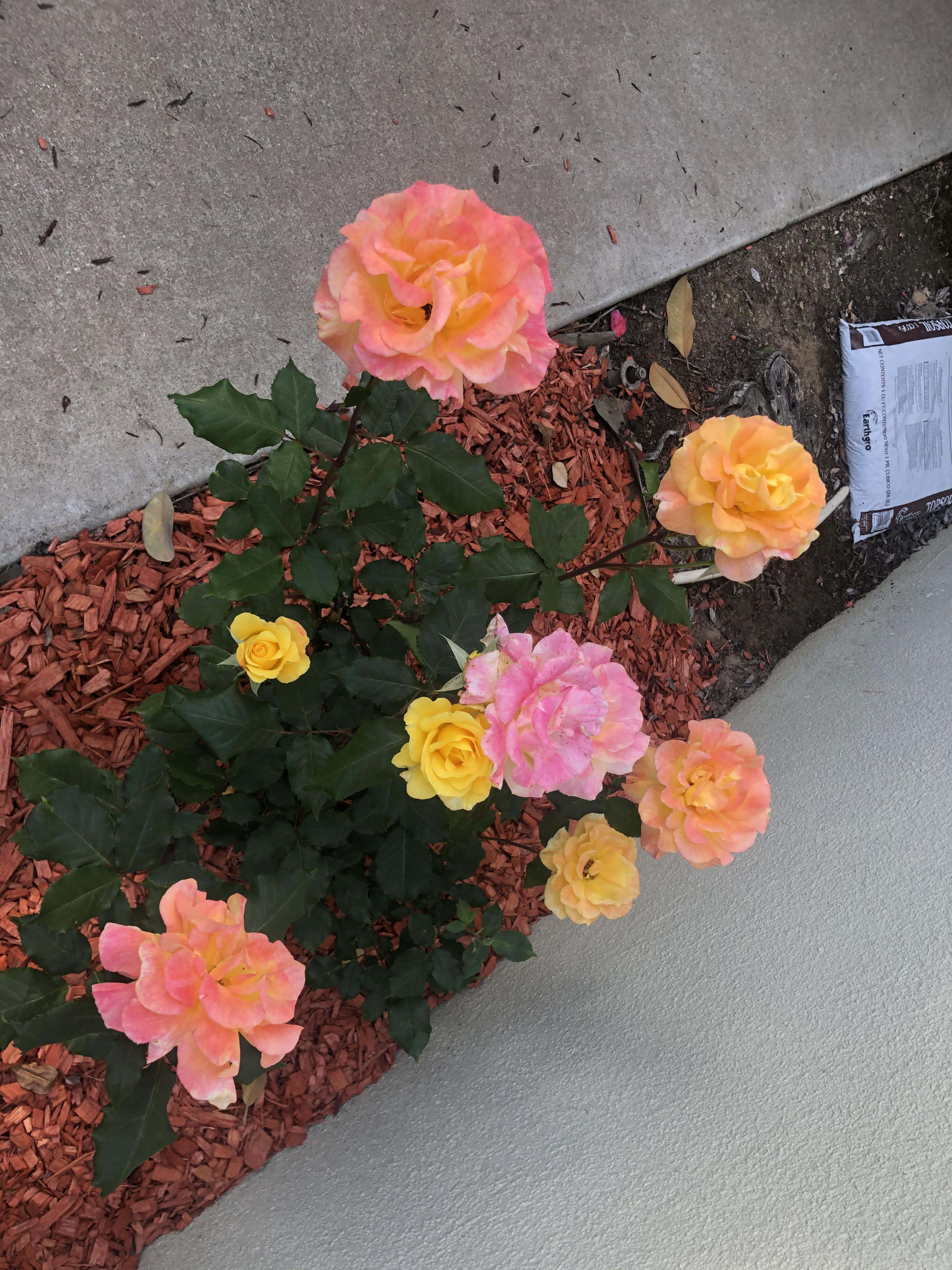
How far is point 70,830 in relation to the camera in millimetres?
856

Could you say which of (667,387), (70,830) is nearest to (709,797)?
(70,830)

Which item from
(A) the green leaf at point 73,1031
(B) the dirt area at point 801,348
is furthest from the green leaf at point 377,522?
(B) the dirt area at point 801,348

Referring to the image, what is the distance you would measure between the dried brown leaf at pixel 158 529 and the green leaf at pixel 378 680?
698 millimetres

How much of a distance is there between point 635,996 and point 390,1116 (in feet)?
1.41

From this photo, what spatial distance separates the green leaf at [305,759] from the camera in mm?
982

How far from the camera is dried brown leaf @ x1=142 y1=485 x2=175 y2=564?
1.47 metres

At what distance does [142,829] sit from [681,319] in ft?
5.82

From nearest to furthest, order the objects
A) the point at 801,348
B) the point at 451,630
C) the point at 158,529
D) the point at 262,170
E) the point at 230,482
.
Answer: the point at 451,630 < the point at 230,482 < the point at 158,529 < the point at 262,170 < the point at 801,348

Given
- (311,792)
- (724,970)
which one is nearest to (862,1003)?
(724,970)

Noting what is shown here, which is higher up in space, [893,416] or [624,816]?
[893,416]

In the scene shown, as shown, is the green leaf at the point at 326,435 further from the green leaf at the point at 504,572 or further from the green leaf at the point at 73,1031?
the green leaf at the point at 73,1031

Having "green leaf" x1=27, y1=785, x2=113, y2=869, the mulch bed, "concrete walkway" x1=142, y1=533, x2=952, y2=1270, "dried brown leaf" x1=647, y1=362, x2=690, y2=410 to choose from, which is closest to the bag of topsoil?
"dried brown leaf" x1=647, y1=362, x2=690, y2=410

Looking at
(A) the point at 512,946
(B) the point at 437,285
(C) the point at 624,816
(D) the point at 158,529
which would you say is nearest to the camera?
(B) the point at 437,285

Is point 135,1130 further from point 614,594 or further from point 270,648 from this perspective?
point 614,594
